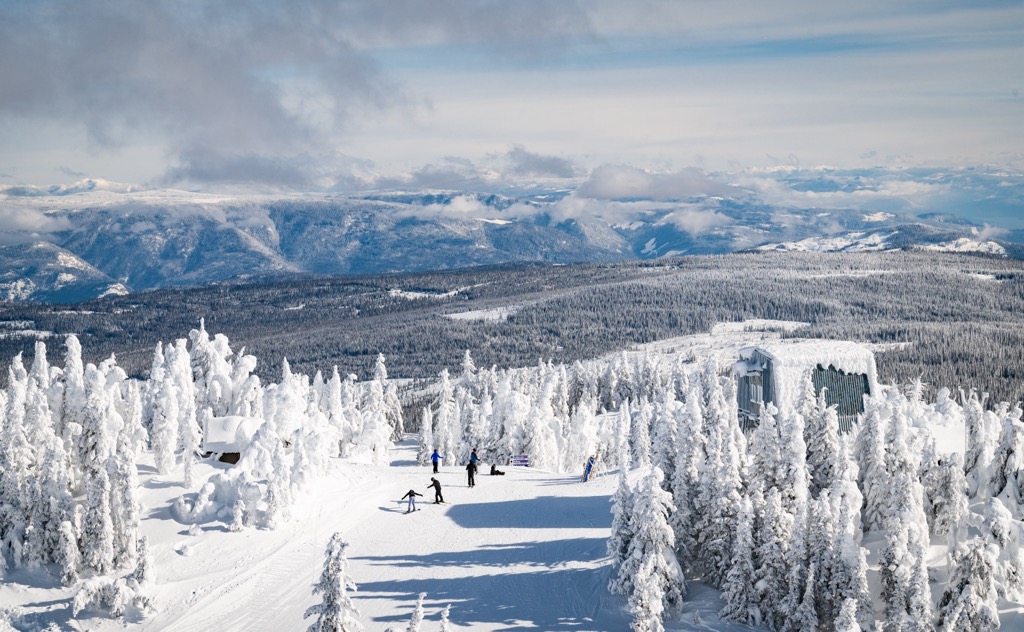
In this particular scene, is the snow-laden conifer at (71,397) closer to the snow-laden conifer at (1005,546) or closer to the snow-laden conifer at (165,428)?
the snow-laden conifer at (165,428)

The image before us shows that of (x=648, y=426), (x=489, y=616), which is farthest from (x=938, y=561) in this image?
(x=648, y=426)

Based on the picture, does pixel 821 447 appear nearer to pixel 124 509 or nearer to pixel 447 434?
pixel 124 509

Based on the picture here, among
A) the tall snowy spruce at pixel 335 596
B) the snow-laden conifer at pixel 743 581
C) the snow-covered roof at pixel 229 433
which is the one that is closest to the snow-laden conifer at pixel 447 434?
the snow-covered roof at pixel 229 433

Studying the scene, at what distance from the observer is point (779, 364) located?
63.0 metres

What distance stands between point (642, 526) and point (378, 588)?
12.0m

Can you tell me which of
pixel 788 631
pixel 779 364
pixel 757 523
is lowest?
pixel 788 631

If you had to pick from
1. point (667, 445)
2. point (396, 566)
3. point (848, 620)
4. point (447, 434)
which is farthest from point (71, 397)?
point (848, 620)

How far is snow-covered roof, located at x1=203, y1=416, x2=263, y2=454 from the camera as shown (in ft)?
193

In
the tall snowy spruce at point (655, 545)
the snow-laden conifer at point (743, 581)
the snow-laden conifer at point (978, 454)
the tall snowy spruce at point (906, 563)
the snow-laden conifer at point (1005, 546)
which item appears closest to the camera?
the tall snowy spruce at point (906, 563)

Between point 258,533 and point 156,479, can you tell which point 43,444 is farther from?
point 258,533

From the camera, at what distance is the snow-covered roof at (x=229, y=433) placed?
58.8 m

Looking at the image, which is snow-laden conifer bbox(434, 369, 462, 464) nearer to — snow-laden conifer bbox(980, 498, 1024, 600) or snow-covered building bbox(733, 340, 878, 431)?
snow-covered building bbox(733, 340, 878, 431)

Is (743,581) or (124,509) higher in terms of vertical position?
(124,509)

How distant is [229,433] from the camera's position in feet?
201
